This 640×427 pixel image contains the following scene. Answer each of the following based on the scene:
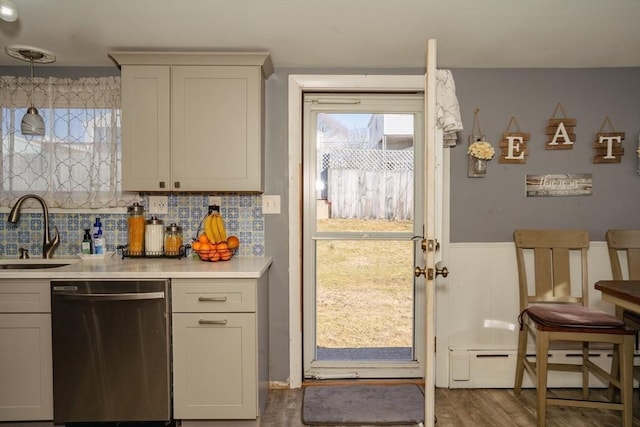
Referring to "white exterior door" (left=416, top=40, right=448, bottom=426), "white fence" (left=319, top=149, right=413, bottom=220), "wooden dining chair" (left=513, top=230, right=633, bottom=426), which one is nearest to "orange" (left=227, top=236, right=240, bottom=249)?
"white fence" (left=319, top=149, right=413, bottom=220)

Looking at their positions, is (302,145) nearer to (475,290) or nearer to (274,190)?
(274,190)

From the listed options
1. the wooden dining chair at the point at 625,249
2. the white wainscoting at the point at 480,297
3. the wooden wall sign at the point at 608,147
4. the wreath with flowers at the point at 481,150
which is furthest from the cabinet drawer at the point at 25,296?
the wooden wall sign at the point at 608,147

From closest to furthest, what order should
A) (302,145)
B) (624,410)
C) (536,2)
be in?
(536,2)
(624,410)
(302,145)

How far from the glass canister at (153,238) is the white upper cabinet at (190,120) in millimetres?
274

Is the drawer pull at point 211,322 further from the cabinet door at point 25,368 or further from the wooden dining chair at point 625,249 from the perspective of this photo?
the wooden dining chair at point 625,249

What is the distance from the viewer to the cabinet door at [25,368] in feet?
6.79

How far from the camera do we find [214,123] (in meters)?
2.38

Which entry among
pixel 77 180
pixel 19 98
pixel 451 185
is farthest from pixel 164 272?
pixel 451 185

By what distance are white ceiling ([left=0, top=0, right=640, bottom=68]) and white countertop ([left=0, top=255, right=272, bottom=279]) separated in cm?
127

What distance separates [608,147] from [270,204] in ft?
7.53

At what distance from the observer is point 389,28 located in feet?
6.92

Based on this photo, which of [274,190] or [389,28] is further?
[274,190]

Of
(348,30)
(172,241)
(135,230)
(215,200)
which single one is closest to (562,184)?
(348,30)

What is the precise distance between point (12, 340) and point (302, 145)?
6.55ft
